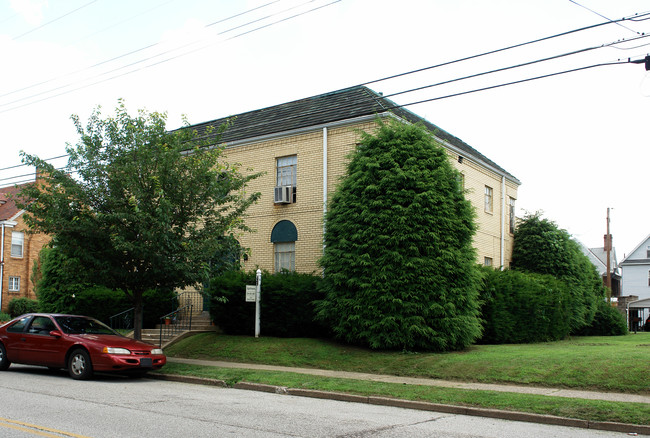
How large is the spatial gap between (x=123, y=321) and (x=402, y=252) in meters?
12.3

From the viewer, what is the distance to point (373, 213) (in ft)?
52.8

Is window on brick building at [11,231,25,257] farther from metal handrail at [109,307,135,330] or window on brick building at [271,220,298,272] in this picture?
window on brick building at [271,220,298,272]

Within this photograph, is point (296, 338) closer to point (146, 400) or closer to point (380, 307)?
point (380, 307)

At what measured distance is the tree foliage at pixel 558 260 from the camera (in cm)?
2600

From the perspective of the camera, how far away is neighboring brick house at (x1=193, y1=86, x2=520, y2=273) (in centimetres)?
1994

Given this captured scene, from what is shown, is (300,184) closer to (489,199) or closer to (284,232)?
(284,232)

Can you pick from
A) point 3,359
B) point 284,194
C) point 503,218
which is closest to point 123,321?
point 284,194

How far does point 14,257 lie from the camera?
38688mm

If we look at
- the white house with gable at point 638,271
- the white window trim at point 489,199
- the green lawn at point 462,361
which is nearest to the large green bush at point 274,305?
the green lawn at point 462,361

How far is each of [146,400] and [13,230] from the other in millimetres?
33680

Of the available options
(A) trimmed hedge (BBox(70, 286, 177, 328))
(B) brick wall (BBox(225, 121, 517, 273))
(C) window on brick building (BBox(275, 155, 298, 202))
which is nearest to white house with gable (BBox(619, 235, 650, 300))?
(B) brick wall (BBox(225, 121, 517, 273))

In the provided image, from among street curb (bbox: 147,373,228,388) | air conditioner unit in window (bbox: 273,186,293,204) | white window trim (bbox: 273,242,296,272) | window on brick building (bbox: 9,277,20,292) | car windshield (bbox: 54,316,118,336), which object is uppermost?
air conditioner unit in window (bbox: 273,186,293,204)

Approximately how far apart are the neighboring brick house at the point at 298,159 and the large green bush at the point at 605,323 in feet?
39.8

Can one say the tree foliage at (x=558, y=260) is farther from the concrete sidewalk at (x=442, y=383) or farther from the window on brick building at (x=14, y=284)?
the window on brick building at (x=14, y=284)
